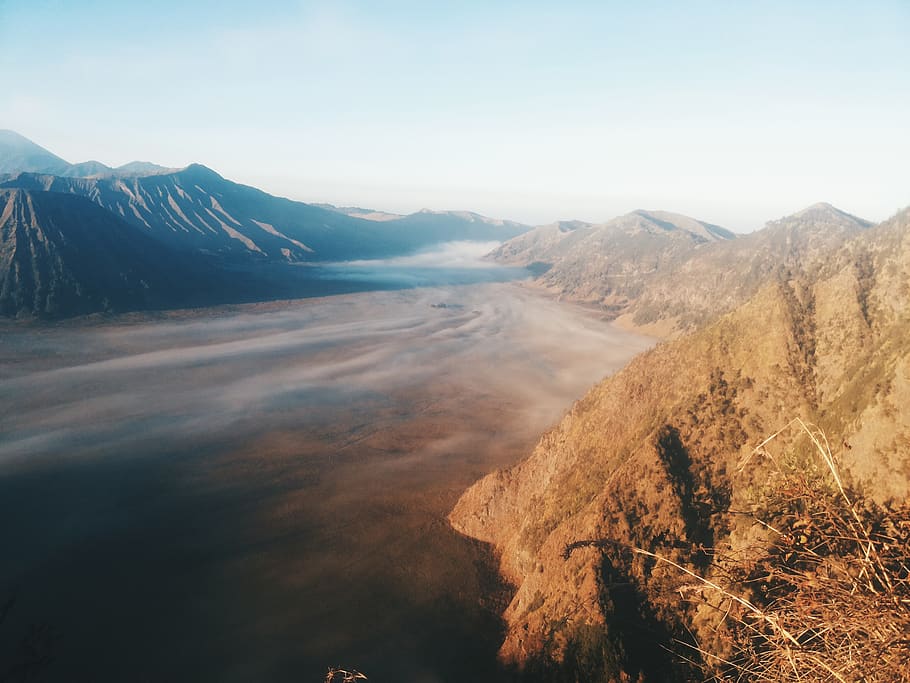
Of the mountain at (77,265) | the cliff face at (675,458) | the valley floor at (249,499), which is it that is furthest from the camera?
the mountain at (77,265)

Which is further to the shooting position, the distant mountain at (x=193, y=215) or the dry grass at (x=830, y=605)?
the distant mountain at (x=193, y=215)

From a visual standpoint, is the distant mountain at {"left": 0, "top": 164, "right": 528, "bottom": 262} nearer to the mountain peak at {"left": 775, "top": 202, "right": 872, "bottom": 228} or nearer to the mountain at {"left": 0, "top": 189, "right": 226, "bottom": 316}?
the mountain at {"left": 0, "top": 189, "right": 226, "bottom": 316}

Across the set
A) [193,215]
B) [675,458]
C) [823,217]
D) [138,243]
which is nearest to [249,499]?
[675,458]

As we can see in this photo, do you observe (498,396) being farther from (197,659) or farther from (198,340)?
(198,340)

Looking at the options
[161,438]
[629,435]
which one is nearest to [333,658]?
[629,435]

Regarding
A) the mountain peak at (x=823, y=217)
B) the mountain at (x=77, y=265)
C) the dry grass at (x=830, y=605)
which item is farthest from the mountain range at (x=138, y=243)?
the mountain peak at (x=823, y=217)

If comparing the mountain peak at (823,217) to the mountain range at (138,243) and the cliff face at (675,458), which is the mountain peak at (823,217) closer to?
the cliff face at (675,458)
